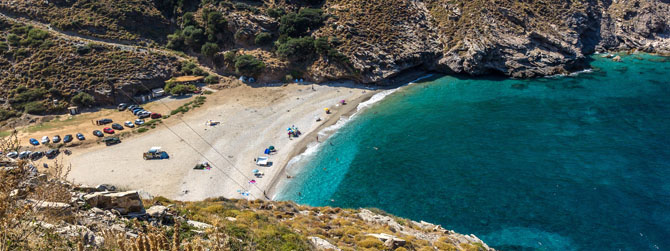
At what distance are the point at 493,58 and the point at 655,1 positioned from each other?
171 feet

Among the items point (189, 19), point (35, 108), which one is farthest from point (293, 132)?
point (189, 19)

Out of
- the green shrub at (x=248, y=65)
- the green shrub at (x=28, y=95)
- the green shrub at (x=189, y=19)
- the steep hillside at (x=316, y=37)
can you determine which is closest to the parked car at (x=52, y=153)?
the green shrub at (x=28, y=95)

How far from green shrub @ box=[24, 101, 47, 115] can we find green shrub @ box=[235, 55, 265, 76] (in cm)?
3013

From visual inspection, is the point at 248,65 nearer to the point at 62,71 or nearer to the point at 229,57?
the point at 229,57

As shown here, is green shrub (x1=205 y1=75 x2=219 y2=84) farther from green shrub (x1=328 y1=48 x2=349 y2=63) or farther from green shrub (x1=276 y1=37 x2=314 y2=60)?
green shrub (x1=328 y1=48 x2=349 y2=63)

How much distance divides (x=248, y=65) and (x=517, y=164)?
47334 millimetres

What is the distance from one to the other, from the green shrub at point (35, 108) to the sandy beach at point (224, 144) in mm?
16439

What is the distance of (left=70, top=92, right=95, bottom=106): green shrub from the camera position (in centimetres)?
5634

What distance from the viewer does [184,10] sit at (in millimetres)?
75688

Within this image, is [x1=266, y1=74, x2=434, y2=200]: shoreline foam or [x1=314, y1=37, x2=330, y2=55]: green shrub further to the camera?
[x1=314, y1=37, x2=330, y2=55]: green shrub

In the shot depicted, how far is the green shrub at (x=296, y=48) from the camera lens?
2598 inches

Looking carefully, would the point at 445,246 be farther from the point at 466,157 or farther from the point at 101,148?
the point at 101,148

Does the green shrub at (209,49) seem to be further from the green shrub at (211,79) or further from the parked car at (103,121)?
the parked car at (103,121)

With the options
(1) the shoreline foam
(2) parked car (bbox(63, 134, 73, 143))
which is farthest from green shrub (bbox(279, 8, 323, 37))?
(2) parked car (bbox(63, 134, 73, 143))
